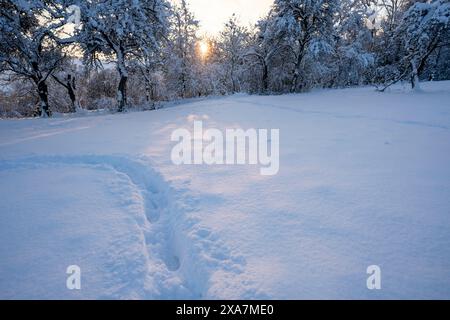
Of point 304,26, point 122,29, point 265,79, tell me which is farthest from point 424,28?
point 122,29

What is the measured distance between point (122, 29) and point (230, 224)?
13.0 meters

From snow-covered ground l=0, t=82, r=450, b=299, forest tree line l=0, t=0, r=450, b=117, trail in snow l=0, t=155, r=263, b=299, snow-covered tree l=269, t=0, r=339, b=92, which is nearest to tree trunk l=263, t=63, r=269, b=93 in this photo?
forest tree line l=0, t=0, r=450, b=117

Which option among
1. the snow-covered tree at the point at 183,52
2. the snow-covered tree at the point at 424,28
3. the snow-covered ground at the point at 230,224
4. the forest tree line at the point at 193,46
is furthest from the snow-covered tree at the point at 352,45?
the snow-covered ground at the point at 230,224

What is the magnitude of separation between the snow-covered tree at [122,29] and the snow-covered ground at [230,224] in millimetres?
9905

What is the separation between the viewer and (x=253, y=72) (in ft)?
69.1

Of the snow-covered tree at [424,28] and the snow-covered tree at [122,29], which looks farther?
the snow-covered tree at [122,29]

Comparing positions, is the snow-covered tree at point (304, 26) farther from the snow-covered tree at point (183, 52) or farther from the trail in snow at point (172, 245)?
the trail in snow at point (172, 245)

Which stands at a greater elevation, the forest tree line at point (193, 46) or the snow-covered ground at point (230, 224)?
the forest tree line at point (193, 46)

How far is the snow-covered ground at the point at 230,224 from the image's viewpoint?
197 cm

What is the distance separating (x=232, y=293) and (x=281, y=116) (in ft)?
25.4

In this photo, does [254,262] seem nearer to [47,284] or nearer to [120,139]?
[47,284]

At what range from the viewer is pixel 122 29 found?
488 inches

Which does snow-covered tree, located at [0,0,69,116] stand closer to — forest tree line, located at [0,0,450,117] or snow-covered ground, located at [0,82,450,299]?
forest tree line, located at [0,0,450,117]

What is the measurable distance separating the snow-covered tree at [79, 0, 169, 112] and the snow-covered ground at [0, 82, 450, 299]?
9.90 metres
